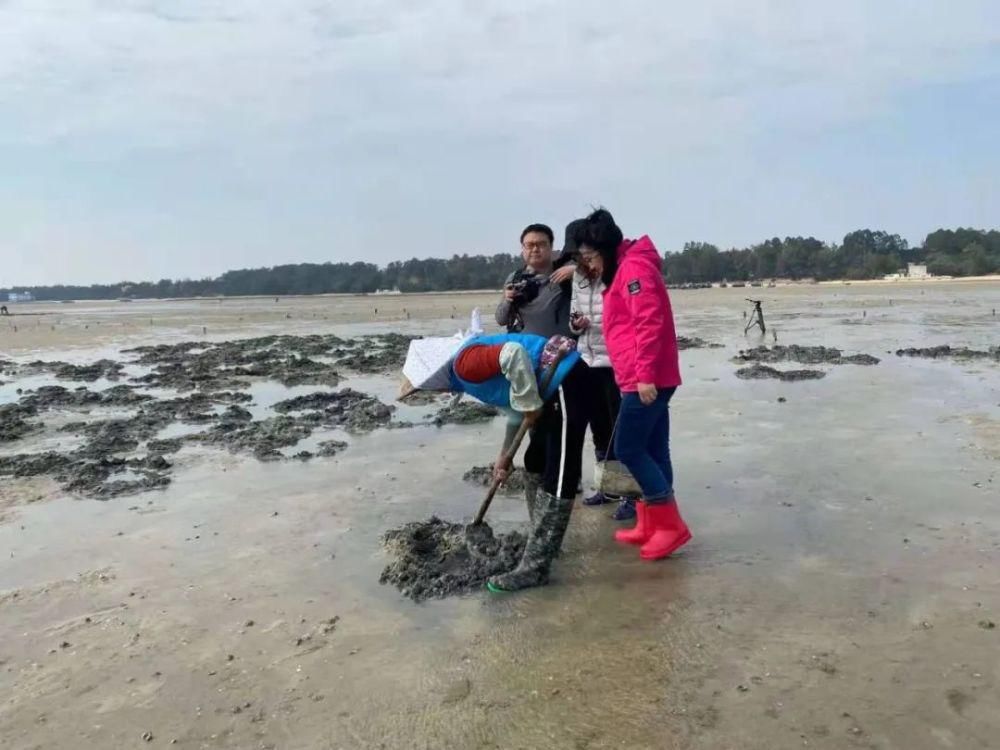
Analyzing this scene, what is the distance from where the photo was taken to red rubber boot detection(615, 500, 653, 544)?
459 centimetres

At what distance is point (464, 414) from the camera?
9133 millimetres

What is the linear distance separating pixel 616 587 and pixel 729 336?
17.1m

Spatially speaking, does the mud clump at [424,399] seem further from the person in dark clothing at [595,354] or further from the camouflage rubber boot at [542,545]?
the camouflage rubber boot at [542,545]

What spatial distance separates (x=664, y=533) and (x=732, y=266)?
10044cm

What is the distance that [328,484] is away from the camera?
6.34 metres

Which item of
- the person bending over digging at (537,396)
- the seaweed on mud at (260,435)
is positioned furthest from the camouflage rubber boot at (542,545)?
the seaweed on mud at (260,435)

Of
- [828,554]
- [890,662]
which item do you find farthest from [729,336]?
[890,662]

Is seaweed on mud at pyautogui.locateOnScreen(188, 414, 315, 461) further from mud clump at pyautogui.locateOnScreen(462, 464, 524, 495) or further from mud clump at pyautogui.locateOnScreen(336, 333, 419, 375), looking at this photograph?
mud clump at pyautogui.locateOnScreen(336, 333, 419, 375)

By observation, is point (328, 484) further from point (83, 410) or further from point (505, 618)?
point (83, 410)

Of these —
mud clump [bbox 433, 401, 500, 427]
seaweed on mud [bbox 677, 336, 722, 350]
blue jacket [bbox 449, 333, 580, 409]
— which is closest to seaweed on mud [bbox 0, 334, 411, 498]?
mud clump [bbox 433, 401, 500, 427]

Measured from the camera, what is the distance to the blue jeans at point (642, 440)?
4.30 meters

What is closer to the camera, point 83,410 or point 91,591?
point 91,591

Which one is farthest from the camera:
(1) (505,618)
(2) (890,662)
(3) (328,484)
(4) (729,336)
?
(4) (729,336)

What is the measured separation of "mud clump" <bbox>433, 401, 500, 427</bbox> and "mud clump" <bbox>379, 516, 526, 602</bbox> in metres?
3.79
